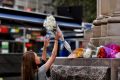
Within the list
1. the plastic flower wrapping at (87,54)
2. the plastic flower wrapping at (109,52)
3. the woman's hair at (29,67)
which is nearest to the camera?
the woman's hair at (29,67)

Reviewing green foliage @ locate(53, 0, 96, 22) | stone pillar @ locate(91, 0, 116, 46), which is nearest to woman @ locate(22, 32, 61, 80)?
stone pillar @ locate(91, 0, 116, 46)

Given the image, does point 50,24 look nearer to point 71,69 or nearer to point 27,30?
point 71,69

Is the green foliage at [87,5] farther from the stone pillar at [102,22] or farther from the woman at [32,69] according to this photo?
the woman at [32,69]

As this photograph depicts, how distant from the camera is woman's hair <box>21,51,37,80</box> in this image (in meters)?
7.20

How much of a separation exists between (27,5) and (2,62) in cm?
4789

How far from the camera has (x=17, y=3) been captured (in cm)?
6500

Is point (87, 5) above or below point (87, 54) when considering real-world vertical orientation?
below

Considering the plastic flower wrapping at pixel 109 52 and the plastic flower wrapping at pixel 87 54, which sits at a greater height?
the plastic flower wrapping at pixel 109 52

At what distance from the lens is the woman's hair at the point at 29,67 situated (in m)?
7.20

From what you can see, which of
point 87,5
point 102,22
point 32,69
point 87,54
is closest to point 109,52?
point 87,54

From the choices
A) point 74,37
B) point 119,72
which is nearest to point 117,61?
point 119,72

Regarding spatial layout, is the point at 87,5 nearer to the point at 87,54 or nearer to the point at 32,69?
the point at 87,54

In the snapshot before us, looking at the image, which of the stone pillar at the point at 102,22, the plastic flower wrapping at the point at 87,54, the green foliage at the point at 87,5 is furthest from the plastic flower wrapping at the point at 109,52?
the green foliage at the point at 87,5

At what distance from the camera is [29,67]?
7250mm
